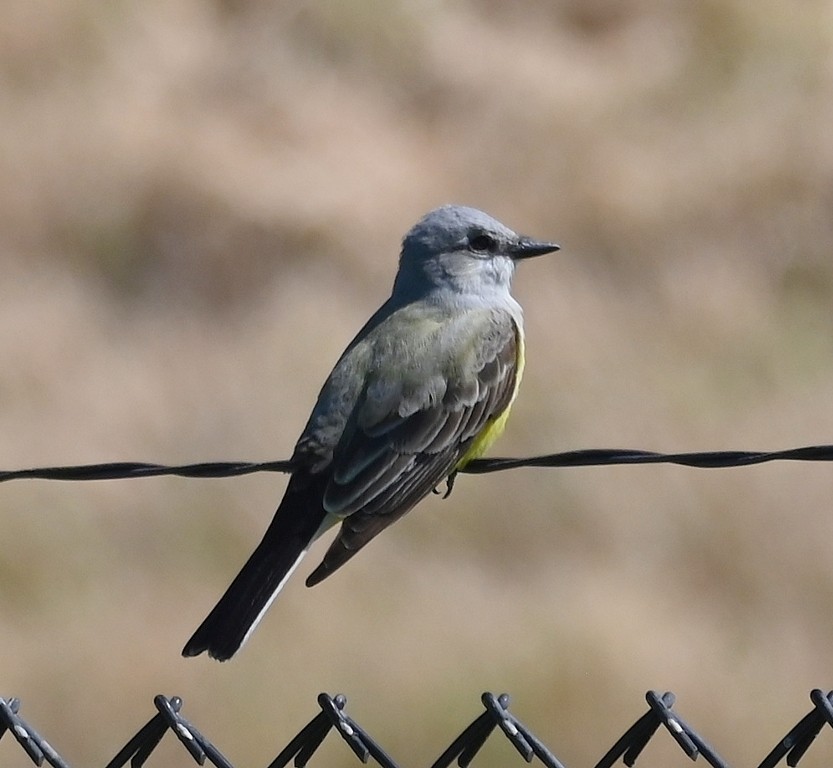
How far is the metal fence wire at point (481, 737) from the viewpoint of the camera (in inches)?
148

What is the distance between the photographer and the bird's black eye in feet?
20.8

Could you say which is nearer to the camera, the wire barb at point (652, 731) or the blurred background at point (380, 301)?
the wire barb at point (652, 731)

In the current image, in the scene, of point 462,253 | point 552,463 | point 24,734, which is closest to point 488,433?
point 462,253

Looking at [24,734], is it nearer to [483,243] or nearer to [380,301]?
[483,243]

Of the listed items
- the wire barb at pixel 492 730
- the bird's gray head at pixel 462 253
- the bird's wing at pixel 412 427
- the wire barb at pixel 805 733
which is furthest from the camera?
the bird's gray head at pixel 462 253

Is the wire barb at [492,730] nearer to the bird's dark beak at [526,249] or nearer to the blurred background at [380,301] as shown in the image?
the bird's dark beak at [526,249]

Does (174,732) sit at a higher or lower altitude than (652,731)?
higher

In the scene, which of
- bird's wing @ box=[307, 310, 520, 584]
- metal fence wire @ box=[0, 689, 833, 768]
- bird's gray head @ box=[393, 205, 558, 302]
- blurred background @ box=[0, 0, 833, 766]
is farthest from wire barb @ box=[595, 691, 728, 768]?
blurred background @ box=[0, 0, 833, 766]

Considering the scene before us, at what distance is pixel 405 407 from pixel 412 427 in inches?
2.9

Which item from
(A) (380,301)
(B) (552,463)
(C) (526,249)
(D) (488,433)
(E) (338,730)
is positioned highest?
(A) (380,301)

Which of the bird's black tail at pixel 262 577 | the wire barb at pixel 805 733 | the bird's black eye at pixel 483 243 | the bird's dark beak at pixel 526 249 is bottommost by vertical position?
the wire barb at pixel 805 733

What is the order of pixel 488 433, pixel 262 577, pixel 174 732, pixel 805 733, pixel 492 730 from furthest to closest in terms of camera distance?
pixel 488 433
pixel 262 577
pixel 174 732
pixel 492 730
pixel 805 733

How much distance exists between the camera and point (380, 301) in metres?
13.7

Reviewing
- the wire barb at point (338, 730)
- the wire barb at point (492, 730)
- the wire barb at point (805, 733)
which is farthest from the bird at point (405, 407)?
the wire barb at point (805, 733)
